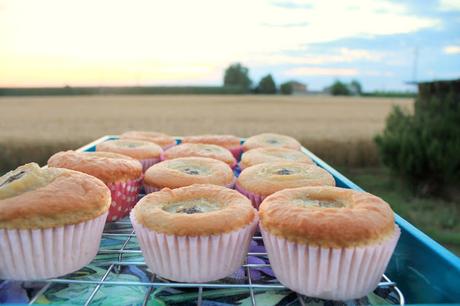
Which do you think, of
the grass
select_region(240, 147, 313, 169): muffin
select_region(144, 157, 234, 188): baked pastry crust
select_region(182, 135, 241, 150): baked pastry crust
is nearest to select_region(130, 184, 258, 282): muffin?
select_region(144, 157, 234, 188): baked pastry crust

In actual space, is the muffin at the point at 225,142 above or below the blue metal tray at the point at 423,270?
above

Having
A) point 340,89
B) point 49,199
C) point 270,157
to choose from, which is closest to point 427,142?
point 270,157

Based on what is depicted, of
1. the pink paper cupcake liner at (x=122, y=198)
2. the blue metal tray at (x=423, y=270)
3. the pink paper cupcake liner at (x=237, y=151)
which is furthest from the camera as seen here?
the pink paper cupcake liner at (x=237, y=151)

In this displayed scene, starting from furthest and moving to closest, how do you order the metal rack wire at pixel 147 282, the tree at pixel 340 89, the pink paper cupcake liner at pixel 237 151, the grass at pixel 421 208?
the tree at pixel 340 89 < the grass at pixel 421 208 < the pink paper cupcake liner at pixel 237 151 < the metal rack wire at pixel 147 282

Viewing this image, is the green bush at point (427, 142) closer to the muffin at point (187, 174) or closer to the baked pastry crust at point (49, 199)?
the muffin at point (187, 174)

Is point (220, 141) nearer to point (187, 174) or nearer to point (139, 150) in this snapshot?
point (139, 150)

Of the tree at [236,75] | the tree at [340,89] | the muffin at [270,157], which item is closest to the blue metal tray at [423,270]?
the muffin at [270,157]
